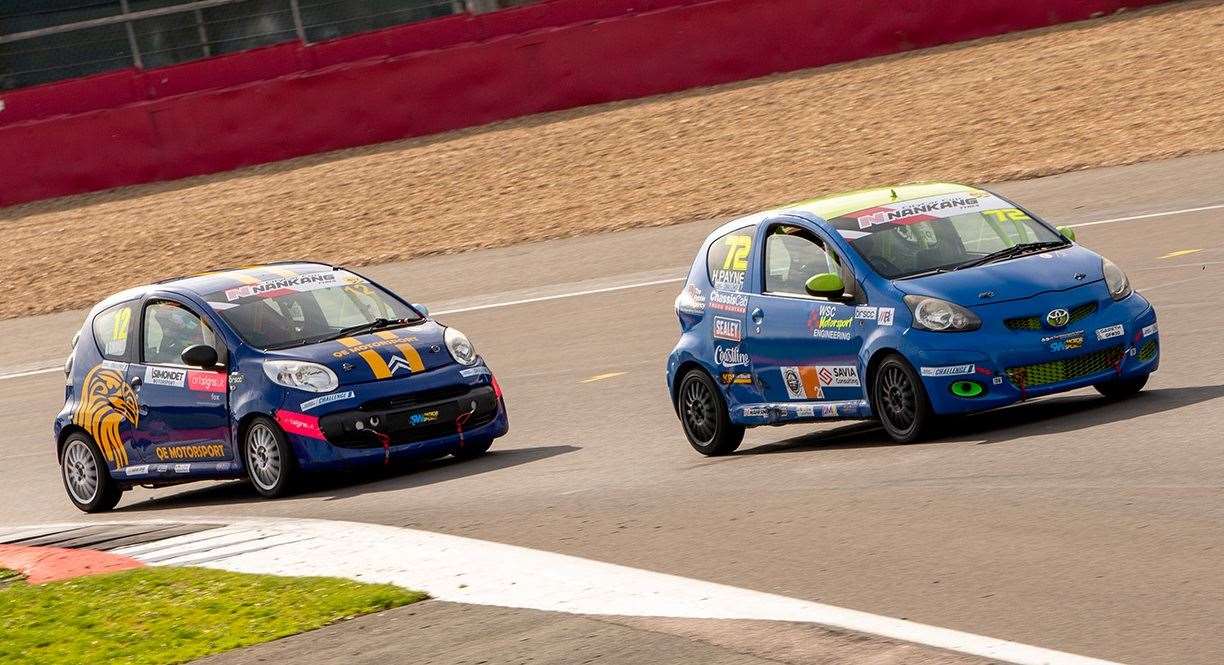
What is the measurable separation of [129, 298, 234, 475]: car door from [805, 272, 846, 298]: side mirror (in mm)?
4336

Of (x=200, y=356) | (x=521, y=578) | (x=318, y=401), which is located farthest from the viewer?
(x=200, y=356)

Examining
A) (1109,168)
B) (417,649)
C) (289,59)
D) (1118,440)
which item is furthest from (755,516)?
(289,59)

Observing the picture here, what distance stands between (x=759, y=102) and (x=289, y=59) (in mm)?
7428

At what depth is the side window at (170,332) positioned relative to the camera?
13852mm

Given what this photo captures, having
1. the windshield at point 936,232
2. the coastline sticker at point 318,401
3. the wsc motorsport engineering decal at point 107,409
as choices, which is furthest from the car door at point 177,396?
the windshield at point 936,232

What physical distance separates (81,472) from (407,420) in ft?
9.65

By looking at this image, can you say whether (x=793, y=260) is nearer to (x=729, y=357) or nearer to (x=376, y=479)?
(x=729, y=357)

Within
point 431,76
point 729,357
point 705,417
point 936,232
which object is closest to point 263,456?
point 705,417

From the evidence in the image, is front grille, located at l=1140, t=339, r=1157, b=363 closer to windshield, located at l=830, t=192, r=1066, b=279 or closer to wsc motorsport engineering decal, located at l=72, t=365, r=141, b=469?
windshield, located at l=830, t=192, r=1066, b=279

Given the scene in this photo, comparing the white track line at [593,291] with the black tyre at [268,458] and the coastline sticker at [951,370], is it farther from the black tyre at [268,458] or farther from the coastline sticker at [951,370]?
the coastline sticker at [951,370]

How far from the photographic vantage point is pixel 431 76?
1198 inches

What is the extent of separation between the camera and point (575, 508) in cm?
1087

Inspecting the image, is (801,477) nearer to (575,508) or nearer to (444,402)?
(575,508)

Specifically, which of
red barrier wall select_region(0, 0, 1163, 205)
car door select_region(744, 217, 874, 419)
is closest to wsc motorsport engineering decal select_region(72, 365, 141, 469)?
car door select_region(744, 217, 874, 419)
